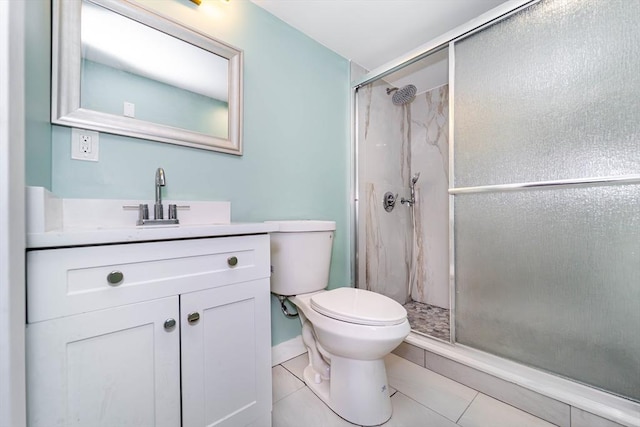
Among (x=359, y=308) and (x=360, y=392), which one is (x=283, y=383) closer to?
(x=360, y=392)

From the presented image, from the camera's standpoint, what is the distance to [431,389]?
1.25 m

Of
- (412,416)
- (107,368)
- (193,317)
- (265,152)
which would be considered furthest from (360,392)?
(265,152)

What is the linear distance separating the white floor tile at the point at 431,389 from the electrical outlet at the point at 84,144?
1659mm

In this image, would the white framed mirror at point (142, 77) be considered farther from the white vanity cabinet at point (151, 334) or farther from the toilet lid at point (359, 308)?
the toilet lid at point (359, 308)

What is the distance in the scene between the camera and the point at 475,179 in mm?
1333

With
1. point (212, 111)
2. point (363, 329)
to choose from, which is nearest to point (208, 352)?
point (363, 329)

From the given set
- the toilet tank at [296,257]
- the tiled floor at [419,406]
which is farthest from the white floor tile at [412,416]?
the toilet tank at [296,257]

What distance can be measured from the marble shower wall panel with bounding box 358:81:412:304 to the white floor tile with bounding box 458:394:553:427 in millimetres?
923

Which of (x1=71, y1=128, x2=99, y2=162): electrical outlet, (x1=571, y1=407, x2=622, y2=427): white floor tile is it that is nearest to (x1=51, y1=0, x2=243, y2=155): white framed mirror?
(x1=71, y1=128, x2=99, y2=162): electrical outlet

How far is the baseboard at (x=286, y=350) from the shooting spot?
4.84 feet

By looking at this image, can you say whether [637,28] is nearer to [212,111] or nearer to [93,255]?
[212,111]

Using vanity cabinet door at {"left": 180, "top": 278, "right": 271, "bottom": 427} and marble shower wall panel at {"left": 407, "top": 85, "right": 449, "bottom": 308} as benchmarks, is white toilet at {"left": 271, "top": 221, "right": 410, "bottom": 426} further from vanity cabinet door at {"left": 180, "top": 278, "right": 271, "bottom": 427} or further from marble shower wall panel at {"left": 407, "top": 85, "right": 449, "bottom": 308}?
Answer: marble shower wall panel at {"left": 407, "top": 85, "right": 449, "bottom": 308}

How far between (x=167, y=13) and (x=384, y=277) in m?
2.04

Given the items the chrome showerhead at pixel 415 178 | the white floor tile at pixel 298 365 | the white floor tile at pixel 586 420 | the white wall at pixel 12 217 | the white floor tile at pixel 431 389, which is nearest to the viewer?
the white wall at pixel 12 217
